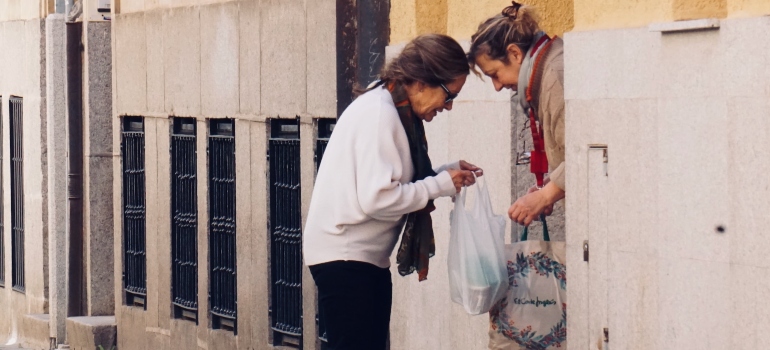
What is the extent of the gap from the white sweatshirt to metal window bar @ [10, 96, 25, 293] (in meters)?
10.5

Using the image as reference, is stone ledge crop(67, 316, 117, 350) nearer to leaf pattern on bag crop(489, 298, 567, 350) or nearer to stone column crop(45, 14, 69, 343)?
stone column crop(45, 14, 69, 343)

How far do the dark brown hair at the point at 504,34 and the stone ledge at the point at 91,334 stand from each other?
8.00 m

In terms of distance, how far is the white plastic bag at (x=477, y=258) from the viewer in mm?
6363

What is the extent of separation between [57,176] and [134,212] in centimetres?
122

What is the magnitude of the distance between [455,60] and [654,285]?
3.76ft

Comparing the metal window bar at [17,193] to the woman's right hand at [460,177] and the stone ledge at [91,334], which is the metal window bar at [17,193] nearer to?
the stone ledge at [91,334]

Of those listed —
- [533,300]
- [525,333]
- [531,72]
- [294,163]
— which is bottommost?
[525,333]

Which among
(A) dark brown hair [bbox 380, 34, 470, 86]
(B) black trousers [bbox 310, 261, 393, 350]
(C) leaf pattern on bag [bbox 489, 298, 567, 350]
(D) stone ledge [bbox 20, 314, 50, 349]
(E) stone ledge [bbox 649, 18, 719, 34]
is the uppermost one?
(E) stone ledge [bbox 649, 18, 719, 34]

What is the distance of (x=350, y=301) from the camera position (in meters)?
6.19

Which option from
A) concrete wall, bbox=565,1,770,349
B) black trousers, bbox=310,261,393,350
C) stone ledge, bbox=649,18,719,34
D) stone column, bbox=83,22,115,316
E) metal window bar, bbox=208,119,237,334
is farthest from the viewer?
stone column, bbox=83,22,115,316

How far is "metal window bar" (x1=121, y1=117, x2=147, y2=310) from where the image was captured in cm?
1372

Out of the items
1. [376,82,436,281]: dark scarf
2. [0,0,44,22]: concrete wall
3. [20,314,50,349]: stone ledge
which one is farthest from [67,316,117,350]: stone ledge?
[376,82,436,281]: dark scarf

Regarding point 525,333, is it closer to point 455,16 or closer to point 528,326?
point 528,326

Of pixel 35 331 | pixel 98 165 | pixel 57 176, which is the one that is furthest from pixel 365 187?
pixel 35 331
